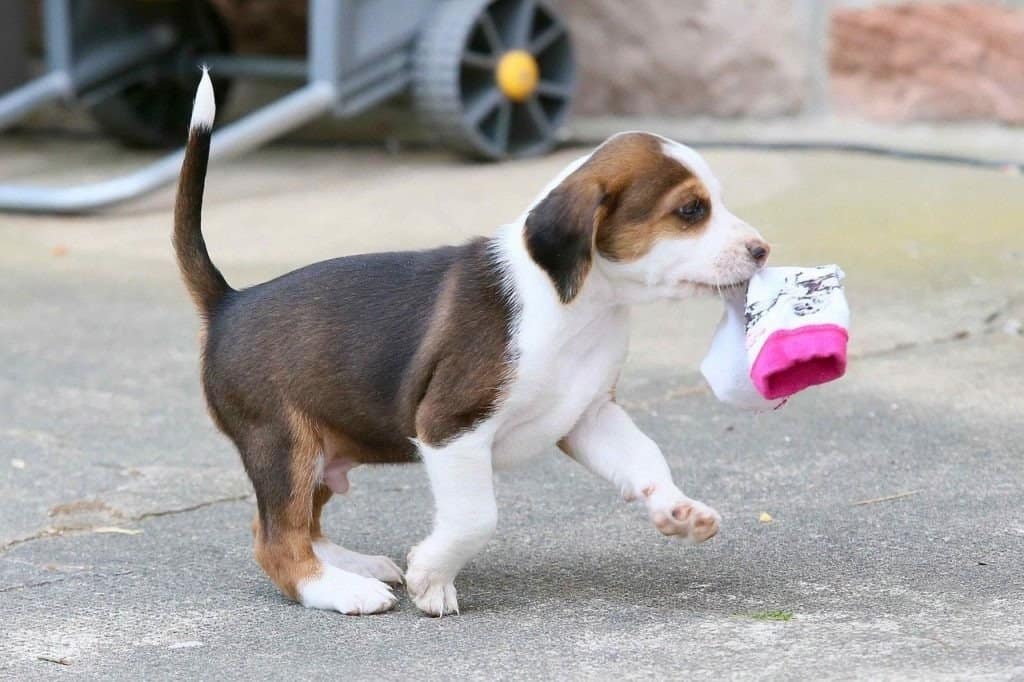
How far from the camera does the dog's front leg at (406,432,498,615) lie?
3.17 metres

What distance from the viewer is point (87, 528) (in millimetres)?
3877

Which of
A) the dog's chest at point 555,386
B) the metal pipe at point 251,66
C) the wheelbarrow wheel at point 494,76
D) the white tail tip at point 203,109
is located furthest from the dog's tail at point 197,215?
the metal pipe at point 251,66

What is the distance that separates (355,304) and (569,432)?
1.75 ft

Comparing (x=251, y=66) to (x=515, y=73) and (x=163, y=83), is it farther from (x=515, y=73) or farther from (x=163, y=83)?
(x=515, y=73)

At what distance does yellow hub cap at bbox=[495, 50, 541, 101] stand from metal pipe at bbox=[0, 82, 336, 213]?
0.87 metres

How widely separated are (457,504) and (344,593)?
13.2 inches

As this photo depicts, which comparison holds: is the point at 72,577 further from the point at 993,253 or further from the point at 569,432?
the point at 993,253

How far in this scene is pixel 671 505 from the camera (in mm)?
3244

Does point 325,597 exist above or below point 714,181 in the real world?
below

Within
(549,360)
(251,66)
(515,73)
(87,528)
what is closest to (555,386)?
(549,360)

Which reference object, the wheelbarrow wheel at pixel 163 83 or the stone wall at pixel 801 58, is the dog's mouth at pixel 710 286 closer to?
the stone wall at pixel 801 58

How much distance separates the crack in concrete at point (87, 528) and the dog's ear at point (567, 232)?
4.41 ft

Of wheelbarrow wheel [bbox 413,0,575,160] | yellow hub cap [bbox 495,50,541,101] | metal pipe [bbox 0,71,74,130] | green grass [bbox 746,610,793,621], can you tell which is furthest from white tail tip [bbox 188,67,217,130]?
metal pipe [bbox 0,71,74,130]

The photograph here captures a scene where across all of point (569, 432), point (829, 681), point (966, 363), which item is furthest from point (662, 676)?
point (966, 363)
